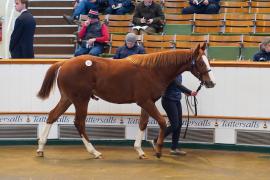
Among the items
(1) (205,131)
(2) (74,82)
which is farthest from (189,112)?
(2) (74,82)

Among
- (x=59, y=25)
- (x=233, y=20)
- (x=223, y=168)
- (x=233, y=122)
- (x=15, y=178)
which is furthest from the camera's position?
(x=59, y=25)

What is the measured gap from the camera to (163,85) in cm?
1064

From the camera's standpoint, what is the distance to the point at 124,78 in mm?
10586

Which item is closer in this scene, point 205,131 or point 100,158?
point 100,158

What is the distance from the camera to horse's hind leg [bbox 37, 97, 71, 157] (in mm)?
10805

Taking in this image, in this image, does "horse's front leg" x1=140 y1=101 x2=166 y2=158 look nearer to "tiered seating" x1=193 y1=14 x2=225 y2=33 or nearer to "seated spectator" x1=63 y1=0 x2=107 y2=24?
"tiered seating" x1=193 y1=14 x2=225 y2=33

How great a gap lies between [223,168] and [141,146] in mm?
1993

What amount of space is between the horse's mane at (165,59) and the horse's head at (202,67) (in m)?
0.12

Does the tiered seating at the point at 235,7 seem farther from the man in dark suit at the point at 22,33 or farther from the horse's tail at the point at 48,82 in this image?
the horse's tail at the point at 48,82

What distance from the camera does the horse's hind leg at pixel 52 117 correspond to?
1080 centimetres

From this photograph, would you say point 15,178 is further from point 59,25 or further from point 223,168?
point 59,25

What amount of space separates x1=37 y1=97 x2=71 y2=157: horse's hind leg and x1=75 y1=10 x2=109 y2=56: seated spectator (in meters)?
2.89

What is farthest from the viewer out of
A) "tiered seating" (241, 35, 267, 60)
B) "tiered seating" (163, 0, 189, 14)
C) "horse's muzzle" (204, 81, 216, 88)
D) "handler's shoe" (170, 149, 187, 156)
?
"tiered seating" (163, 0, 189, 14)

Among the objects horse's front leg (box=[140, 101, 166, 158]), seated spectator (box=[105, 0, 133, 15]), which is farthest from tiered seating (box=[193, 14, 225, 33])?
horse's front leg (box=[140, 101, 166, 158])
